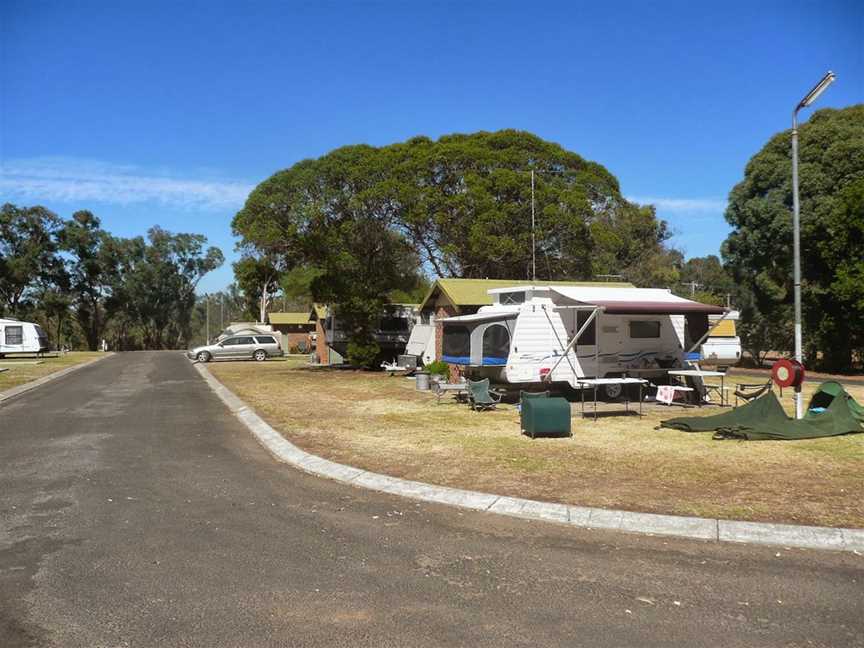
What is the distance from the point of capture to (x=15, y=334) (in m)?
39.2

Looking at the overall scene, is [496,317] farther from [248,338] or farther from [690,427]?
[248,338]

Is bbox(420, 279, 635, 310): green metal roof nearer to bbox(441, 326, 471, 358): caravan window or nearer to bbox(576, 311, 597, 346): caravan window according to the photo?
bbox(441, 326, 471, 358): caravan window

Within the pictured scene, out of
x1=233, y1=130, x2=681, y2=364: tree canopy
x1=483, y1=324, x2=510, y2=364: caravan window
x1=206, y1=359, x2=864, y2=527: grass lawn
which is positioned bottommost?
x1=206, y1=359, x2=864, y2=527: grass lawn

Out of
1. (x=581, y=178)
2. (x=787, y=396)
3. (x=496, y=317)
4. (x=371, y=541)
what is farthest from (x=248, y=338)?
(x=371, y=541)

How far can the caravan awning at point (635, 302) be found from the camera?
1445cm

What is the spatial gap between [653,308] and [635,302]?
0.62 meters

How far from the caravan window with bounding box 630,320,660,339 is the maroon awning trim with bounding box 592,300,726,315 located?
892 mm

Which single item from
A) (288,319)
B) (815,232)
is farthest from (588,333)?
(288,319)

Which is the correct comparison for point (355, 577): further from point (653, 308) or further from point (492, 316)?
point (653, 308)

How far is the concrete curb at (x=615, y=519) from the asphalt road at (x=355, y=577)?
180 millimetres

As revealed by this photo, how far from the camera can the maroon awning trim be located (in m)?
14.3

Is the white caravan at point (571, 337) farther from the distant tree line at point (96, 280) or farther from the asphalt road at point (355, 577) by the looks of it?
the distant tree line at point (96, 280)

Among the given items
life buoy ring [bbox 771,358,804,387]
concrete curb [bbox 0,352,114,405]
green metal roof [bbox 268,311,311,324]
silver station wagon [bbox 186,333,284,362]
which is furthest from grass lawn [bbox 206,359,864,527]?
green metal roof [bbox 268,311,311,324]

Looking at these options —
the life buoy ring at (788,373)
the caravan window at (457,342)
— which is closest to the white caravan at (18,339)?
the caravan window at (457,342)
